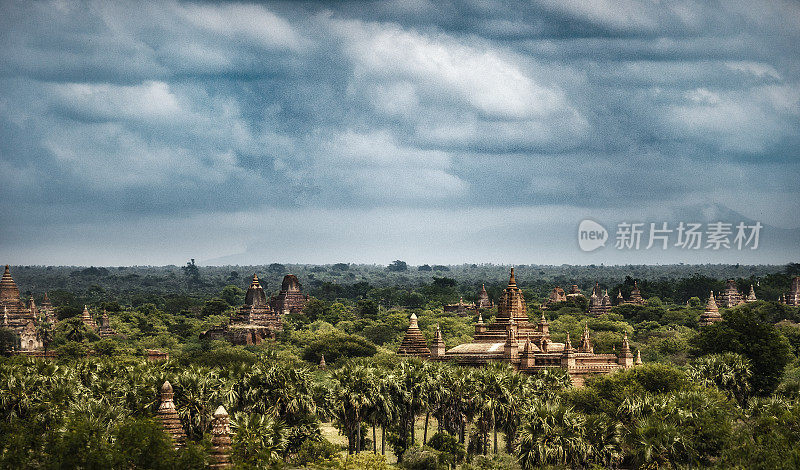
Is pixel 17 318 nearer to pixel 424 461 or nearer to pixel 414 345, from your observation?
pixel 414 345

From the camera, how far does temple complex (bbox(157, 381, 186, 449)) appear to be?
177 ft

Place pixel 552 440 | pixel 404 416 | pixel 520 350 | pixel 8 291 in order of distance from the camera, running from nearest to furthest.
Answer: pixel 552 440 → pixel 404 416 → pixel 520 350 → pixel 8 291

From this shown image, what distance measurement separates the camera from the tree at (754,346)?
96688mm

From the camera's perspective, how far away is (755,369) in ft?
318

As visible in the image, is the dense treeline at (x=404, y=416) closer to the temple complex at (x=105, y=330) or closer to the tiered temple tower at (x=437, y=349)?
the tiered temple tower at (x=437, y=349)

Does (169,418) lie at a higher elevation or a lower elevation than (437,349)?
lower

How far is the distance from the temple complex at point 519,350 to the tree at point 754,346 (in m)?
11.8

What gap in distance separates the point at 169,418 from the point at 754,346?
6141 cm

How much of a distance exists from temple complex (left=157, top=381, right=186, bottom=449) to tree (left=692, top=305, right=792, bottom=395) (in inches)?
2246

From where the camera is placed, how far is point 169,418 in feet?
178

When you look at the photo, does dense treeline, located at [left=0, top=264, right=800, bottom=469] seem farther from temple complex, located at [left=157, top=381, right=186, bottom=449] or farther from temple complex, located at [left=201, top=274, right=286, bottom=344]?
temple complex, located at [left=201, top=274, right=286, bottom=344]

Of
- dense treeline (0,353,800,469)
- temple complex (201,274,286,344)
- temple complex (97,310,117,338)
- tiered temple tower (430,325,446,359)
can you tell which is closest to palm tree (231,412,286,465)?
dense treeline (0,353,800,469)

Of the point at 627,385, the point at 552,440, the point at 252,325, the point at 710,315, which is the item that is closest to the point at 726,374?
the point at 627,385

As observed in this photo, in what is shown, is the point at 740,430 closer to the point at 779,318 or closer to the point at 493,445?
the point at 493,445
